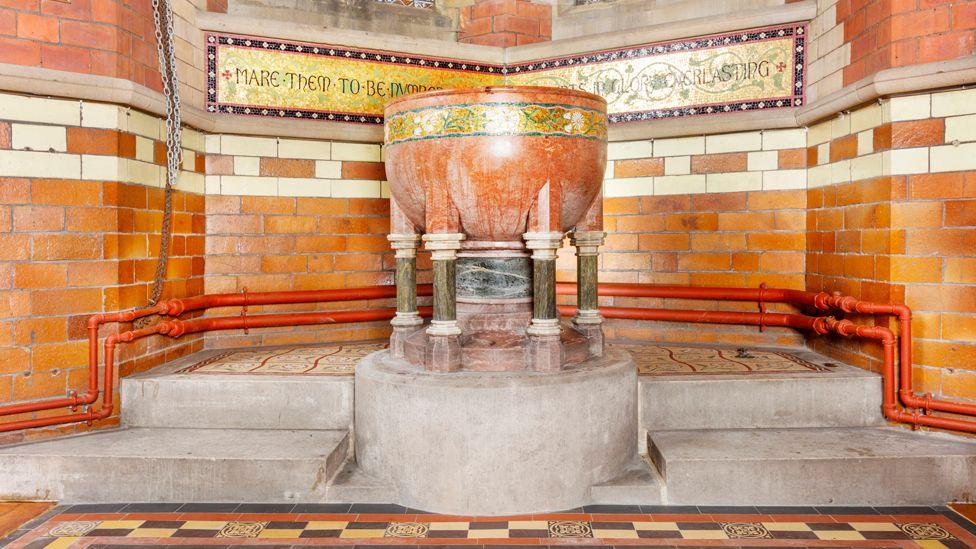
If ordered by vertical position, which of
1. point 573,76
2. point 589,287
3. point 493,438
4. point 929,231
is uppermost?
point 573,76

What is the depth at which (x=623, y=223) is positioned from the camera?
5824 mm

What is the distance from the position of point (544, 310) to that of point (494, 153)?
0.90 meters

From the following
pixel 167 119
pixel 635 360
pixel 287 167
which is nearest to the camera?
pixel 167 119

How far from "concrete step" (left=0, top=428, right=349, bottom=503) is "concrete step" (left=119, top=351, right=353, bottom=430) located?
438 millimetres

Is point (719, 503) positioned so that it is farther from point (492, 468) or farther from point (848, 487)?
point (492, 468)

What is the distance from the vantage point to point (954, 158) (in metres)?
3.93

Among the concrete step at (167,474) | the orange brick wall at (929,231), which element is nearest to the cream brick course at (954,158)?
the orange brick wall at (929,231)

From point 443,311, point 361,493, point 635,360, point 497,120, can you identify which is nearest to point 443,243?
point 443,311

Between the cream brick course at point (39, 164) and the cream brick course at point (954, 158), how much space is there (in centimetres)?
508

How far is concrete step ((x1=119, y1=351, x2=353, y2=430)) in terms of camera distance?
13.5ft

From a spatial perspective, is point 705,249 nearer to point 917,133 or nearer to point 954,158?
point 917,133

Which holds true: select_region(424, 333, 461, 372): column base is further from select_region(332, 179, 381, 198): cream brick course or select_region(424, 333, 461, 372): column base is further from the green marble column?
select_region(332, 179, 381, 198): cream brick course

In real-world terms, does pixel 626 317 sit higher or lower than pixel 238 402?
higher

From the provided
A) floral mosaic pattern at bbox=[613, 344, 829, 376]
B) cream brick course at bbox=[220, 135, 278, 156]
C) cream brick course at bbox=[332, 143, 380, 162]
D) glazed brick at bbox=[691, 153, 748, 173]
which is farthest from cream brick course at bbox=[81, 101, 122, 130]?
glazed brick at bbox=[691, 153, 748, 173]
